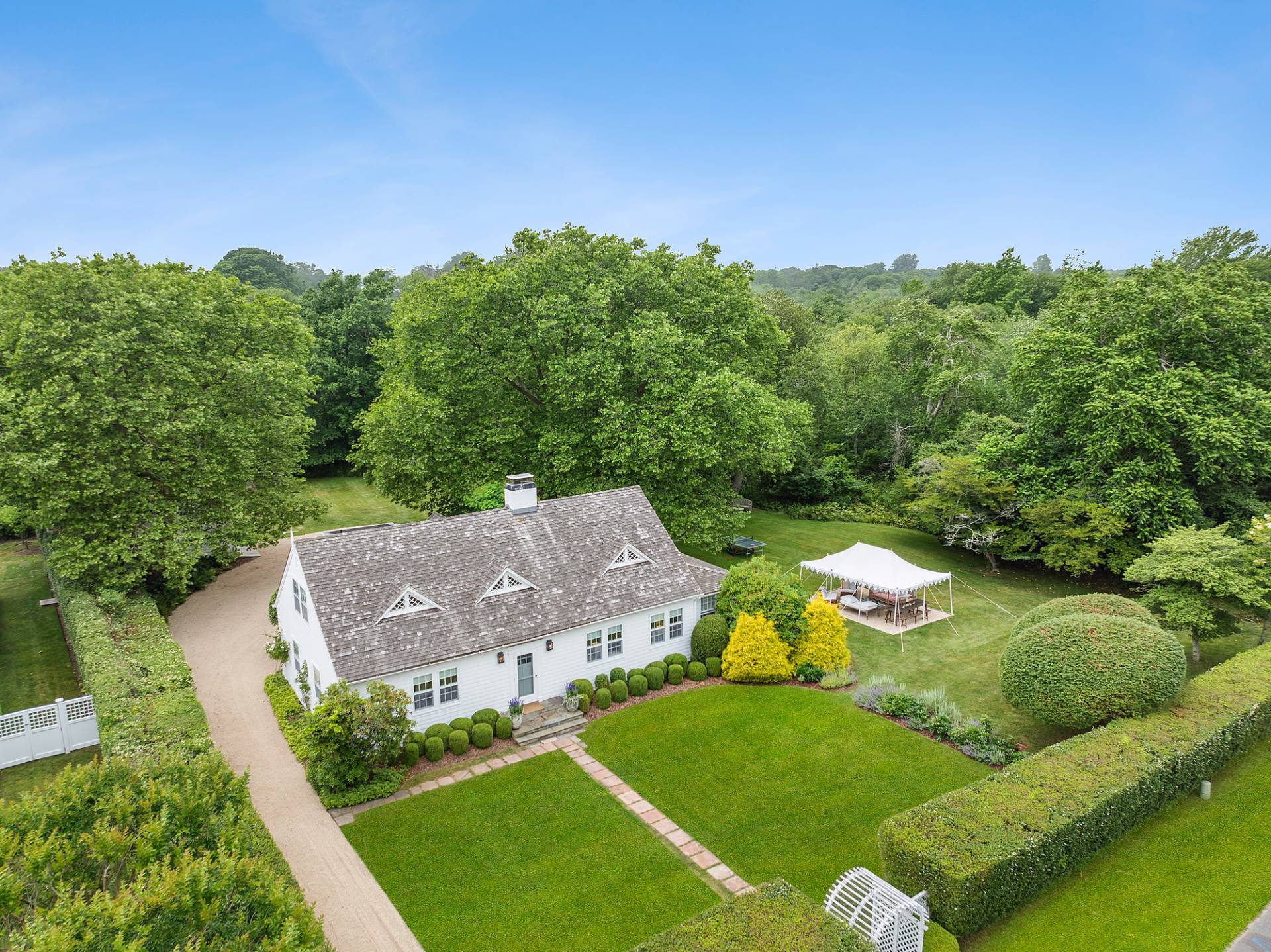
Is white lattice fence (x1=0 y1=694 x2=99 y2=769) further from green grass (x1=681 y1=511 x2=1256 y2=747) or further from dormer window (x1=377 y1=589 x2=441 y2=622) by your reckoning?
green grass (x1=681 y1=511 x2=1256 y2=747)

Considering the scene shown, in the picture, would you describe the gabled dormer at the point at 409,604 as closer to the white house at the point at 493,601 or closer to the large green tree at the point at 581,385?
the white house at the point at 493,601

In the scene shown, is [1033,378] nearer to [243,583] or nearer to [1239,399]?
[1239,399]

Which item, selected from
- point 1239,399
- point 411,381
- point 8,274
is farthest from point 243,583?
point 1239,399

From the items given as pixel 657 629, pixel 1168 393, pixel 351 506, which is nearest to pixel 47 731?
pixel 657 629

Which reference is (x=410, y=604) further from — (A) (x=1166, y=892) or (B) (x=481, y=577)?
(A) (x=1166, y=892)

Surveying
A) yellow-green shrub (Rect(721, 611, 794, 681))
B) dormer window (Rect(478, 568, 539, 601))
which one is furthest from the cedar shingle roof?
yellow-green shrub (Rect(721, 611, 794, 681))

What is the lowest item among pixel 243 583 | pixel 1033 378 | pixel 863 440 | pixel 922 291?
pixel 243 583

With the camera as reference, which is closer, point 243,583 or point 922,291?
point 243,583
